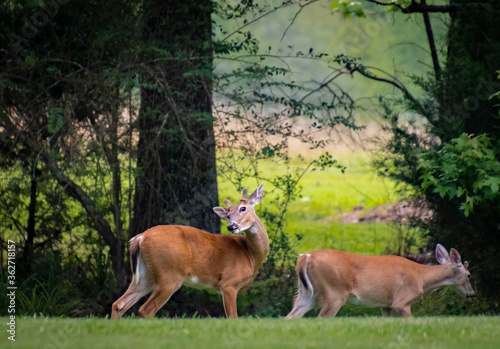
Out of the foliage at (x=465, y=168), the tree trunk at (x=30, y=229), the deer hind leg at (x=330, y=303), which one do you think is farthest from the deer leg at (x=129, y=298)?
the foliage at (x=465, y=168)

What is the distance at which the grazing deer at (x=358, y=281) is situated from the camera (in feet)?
29.7

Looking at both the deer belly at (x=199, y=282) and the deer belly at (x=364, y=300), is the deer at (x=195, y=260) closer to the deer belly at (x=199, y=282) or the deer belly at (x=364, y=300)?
the deer belly at (x=199, y=282)

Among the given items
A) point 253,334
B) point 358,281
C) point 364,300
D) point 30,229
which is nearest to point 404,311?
point 364,300

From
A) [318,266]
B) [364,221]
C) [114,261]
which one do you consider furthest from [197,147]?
[364,221]

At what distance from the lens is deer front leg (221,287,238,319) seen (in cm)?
901

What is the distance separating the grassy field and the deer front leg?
5.80 ft

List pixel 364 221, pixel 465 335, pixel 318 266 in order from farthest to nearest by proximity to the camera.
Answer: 1. pixel 364 221
2. pixel 318 266
3. pixel 465 335

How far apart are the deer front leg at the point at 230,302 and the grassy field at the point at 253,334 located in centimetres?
177

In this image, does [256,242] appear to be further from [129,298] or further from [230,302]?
[129,298]

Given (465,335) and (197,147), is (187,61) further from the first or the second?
(465,335)

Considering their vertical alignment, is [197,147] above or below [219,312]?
above

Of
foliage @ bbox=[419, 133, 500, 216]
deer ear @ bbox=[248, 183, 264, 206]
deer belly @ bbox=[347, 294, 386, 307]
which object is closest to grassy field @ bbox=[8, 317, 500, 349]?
deer belly @ bbox=[347, 294, 386, 307]

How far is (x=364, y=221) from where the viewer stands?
56.7 ft

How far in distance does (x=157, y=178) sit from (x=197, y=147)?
70 cm
